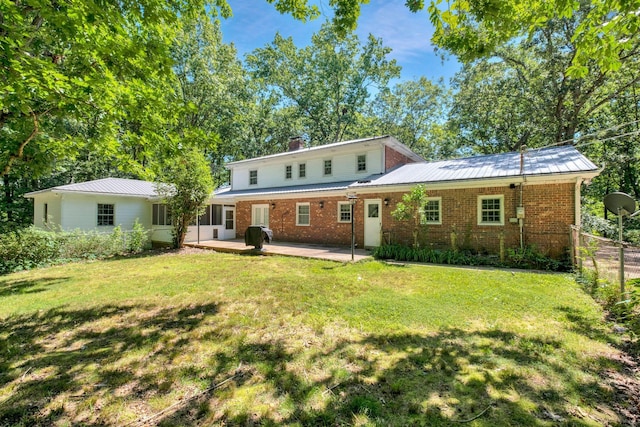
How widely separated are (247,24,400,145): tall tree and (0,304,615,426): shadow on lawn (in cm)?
2718

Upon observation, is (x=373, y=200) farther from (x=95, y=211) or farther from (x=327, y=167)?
(x=95, y=211)

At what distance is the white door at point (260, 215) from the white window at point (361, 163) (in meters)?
6.04

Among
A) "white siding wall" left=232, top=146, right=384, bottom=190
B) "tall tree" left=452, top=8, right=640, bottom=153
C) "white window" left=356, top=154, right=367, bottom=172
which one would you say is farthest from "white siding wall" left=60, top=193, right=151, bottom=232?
"tall tree" left=452, top=8, right=640, bottom=153

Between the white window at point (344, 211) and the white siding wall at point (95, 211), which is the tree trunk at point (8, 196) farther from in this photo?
the white window at point (344, 211)

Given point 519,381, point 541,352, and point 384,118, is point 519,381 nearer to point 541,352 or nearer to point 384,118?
point 541,352

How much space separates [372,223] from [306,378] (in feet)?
35.3

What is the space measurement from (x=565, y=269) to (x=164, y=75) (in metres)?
12.1

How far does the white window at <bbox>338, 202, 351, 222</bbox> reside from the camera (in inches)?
567

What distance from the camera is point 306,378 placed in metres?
3.19

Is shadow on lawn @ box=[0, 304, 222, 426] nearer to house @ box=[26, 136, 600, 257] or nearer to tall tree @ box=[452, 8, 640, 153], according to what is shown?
house @ box=[26, 136, 600, 257]

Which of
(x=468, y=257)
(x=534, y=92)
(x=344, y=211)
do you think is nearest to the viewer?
(x=468, y=257)

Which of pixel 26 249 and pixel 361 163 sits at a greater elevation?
pixel 361 163

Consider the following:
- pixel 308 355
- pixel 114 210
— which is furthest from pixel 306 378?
pixel 114 210

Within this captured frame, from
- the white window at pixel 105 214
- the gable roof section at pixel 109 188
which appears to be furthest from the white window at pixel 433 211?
the white window at pixel 105 214
